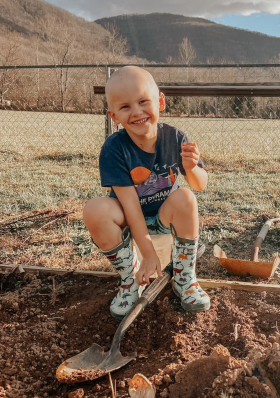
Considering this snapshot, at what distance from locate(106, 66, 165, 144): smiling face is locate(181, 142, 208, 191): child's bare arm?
8.9 inches

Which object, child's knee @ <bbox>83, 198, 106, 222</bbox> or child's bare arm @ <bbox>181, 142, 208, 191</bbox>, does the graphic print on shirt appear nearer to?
child's bare arm @ <bbox>181, 142, 208, 191</bbox>

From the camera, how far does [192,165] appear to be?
1979mm

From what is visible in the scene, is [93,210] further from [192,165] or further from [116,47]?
[116,47]

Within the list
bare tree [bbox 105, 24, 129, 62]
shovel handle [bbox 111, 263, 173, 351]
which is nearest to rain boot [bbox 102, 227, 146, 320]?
shovel handle [bbox 111, 263, 173, 351]

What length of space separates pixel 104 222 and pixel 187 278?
50 centimetres

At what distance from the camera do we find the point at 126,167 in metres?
2.11

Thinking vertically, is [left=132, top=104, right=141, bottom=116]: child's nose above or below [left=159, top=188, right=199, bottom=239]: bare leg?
above

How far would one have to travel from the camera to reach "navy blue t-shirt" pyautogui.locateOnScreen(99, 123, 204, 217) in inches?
81.6

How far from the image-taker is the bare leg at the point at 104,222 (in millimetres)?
1970

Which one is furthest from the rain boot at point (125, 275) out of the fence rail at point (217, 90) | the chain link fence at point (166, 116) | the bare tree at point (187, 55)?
the bare tree at point (187, 55)

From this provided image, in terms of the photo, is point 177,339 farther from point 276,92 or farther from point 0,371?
point 276,92

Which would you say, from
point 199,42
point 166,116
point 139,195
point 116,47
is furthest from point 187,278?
point 199,42

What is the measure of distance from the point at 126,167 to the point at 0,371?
105cm

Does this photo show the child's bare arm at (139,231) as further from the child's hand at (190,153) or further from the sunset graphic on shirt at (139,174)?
the child's hand at (190,153)
